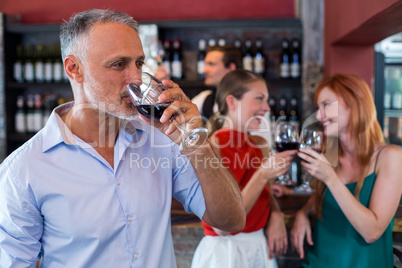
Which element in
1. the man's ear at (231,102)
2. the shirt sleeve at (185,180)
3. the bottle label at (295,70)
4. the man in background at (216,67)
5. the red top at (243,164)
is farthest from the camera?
the bottle label at (295,70)

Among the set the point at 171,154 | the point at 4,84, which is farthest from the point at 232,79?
the point at 4,84

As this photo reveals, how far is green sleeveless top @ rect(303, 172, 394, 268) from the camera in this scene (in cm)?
162

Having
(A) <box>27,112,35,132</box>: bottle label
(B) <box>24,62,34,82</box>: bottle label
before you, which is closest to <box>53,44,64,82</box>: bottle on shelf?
(B) <box>24,62,34,82</box>: bottle label

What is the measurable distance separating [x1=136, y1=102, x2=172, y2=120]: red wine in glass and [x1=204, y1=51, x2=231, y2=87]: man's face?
226cm

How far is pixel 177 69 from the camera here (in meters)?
3.86

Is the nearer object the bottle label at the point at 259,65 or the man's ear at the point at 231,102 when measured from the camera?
the man's ear at the point at 231,102

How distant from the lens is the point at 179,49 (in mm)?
4012

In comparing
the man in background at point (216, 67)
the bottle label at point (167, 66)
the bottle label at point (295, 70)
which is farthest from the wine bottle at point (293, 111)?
the bottle label at point (167, 66)

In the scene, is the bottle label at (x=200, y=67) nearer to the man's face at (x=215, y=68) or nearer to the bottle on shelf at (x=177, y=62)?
the bottle on shelf at (x=177, y=62)

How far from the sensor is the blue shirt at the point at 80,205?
3.53 ft

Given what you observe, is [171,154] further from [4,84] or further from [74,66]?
[4,84]

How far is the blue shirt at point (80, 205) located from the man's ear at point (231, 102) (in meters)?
0.78

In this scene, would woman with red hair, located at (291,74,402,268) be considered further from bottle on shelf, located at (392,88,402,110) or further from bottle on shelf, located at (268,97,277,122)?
bottle on shelf, located at (392,88,402,110)

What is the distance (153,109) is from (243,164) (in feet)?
2.61
